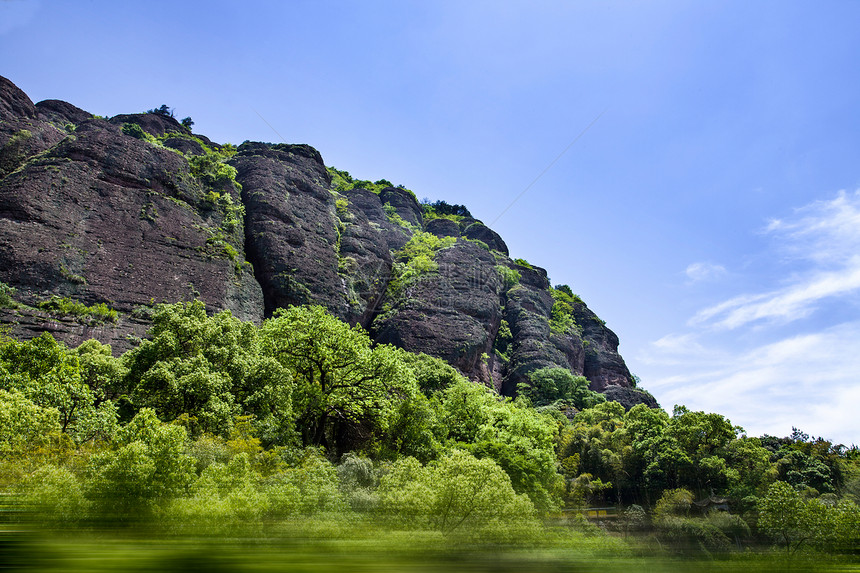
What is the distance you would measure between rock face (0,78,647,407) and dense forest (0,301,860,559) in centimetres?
729

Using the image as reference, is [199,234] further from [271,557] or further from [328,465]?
[271,557]

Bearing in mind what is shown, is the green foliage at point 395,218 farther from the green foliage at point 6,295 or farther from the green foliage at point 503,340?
the green foliage at point 6,295

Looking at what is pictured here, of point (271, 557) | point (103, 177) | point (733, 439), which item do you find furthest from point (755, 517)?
point (103, 177)

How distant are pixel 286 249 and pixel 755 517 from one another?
117ft

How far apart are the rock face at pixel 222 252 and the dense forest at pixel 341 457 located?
729cm

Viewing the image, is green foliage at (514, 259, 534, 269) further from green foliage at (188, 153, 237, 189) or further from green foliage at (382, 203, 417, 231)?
green foliage at (188, 153, 237, 189)

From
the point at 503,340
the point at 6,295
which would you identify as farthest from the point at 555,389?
the point at 6,295

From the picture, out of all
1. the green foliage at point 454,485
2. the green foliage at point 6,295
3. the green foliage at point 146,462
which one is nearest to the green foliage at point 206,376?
the green foliage at point 146,462

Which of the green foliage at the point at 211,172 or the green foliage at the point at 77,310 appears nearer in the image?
the green foliage at the point at 77,310

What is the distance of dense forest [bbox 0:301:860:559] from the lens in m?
3.52

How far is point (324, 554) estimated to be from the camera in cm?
213

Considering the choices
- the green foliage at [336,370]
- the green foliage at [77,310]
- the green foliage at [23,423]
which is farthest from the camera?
the green foliage at [77,310]

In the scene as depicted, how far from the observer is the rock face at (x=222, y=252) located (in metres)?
26.5

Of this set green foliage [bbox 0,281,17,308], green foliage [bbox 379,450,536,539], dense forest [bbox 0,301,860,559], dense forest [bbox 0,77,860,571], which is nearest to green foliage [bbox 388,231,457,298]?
dense forest [bbox 0,77,860,571]
